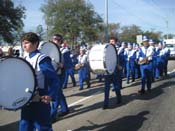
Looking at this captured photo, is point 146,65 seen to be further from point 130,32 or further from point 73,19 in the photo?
point 130,32

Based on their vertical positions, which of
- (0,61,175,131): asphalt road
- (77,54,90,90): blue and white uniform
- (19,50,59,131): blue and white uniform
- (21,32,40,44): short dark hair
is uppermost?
(21,32,40,44): short dark hair

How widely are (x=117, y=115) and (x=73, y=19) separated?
42.2 metres

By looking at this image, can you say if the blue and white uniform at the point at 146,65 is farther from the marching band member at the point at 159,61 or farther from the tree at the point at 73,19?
the tree at the point at 73,19

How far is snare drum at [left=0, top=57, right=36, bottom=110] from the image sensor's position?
222 inches

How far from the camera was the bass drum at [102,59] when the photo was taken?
1066 centimetres

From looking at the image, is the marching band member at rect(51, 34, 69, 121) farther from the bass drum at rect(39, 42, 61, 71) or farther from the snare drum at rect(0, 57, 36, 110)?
the snare drum at rect(0, 57, 36, 110)

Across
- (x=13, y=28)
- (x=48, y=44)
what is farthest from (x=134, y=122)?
(x=13, y=28)

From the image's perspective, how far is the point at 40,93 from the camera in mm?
5848

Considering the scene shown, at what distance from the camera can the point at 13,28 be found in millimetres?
45875

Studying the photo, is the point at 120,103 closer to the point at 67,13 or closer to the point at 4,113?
the point at 4,113

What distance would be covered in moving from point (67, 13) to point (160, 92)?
38311 millimetres

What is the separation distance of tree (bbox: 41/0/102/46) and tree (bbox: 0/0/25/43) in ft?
20.9

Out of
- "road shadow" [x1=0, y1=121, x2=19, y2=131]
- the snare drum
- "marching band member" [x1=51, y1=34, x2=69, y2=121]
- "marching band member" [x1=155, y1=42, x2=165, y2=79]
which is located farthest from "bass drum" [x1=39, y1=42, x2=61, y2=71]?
"marching band member" [x1=155, y1=42, x2=165, y2=79]

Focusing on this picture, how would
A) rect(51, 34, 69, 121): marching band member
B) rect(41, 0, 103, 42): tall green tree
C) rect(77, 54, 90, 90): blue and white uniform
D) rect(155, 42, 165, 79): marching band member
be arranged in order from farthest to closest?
rect(41, 0, 103, 42): tall green tree → rect(155, 42, 165, 79): marching band member → rect(77, 54, 90, 90): blue and white uniform → rect(51, 34, 69, 121): marching band member
